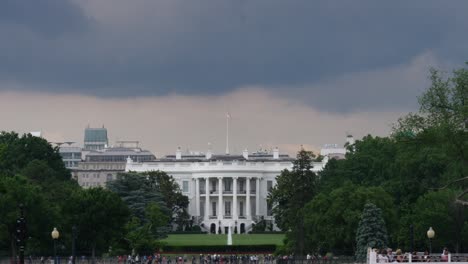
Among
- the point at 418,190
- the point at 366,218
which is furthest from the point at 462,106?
the point at 418,190

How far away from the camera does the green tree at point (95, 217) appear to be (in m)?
128

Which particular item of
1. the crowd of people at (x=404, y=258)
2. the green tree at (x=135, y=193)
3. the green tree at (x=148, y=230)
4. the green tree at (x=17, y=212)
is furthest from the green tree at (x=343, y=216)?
the green tree at (x=135, y=193)

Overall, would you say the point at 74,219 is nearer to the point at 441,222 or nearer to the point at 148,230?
the point at 148,230

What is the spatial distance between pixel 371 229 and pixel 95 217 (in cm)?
2688

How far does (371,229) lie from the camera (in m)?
113

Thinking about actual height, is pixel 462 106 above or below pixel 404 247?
above

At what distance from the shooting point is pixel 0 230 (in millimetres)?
118562

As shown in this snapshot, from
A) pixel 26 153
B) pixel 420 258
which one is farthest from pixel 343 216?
pixel 26 153

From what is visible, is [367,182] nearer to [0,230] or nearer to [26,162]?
[0,230]

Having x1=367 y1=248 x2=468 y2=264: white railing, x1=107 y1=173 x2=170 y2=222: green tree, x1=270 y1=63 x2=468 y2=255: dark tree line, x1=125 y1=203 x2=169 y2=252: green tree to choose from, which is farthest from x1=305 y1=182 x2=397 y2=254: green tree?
x1=107 y1=173 x2=170 y2=222: green tree

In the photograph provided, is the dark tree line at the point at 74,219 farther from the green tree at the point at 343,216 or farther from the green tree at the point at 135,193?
the green tree at the point at 343,216

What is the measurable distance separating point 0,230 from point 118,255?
17.9 meters

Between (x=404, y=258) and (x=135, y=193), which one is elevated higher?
(x=135, y=193)

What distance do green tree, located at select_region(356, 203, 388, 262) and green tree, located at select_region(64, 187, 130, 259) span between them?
25.2 meters
